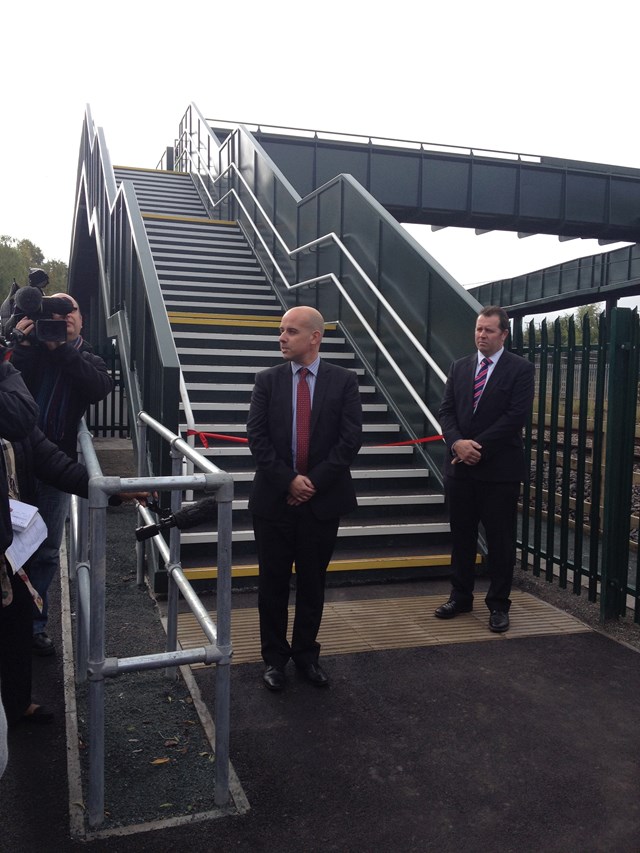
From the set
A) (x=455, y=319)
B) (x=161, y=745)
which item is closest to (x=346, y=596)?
(x=161, y=745)

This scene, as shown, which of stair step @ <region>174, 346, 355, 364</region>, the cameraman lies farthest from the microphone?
stair step @ <region>174, 346, 355, 364</region>

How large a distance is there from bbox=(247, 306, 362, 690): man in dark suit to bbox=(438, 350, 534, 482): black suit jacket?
1066 millimetres

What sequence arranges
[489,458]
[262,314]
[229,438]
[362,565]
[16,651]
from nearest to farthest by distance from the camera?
1. [16,651]
2. [489,458]
3. [362,565]
4. [229,438]
5. [262,314]

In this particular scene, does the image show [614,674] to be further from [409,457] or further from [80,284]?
[80,284]

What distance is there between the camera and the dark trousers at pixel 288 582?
366 centimetres

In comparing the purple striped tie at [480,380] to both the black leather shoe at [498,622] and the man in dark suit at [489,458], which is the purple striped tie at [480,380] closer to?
the man in dark suit at [489,458]

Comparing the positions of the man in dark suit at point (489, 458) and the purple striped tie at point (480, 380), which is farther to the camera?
the purple striped tie at point (480, 380)

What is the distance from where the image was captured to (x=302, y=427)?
12.3 ft

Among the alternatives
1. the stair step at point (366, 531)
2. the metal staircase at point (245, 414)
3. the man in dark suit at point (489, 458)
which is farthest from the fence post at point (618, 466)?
the stair step at point (366, 531)

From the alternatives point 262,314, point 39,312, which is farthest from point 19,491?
point 262,314

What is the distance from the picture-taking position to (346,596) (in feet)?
16.1

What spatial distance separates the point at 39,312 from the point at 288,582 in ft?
5.90

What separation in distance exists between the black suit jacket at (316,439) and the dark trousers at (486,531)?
3.64 feet

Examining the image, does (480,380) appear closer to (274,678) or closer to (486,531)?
(486,531)
